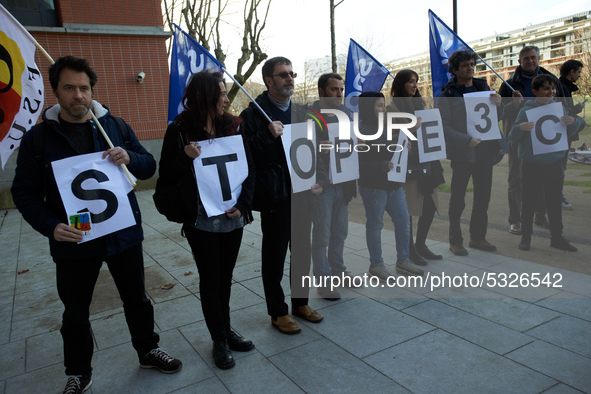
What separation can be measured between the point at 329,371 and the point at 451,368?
76 cm

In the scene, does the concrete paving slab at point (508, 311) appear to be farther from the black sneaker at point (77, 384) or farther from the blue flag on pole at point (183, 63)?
the blue flag on pole at point (183, 63)

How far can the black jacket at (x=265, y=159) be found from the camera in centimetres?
332

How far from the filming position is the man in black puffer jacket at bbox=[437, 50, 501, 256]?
16.3 feet

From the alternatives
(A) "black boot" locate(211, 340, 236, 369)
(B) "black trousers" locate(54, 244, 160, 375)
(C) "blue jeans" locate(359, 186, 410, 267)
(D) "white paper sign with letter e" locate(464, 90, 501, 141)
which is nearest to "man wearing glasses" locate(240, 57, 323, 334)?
(A) "black boot" locate(211, 340, 236, 369)

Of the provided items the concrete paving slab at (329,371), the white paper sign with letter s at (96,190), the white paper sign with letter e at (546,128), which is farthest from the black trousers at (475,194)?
the white paper sign with letter s at (96,190)

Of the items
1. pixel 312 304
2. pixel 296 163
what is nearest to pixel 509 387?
pixel 312 304

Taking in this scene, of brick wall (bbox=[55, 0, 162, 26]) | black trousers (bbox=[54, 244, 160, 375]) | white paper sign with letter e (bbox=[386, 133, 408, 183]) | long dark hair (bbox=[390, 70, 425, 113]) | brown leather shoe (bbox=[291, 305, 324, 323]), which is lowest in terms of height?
brown leather shoe (bbox=[291, 305, 324, 323])

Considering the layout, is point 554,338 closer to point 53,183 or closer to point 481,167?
point 481,167

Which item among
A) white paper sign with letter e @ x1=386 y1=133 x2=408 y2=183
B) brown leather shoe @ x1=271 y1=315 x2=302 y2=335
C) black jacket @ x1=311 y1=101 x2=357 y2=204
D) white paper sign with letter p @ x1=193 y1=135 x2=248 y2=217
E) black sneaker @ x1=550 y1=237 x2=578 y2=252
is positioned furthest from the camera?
black sneaker @ x1=550 y1=237 x2=578 y2=252

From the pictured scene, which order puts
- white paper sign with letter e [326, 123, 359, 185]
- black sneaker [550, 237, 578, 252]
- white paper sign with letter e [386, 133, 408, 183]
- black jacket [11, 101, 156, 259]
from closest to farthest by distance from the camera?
black jacket [11, 101, 156, 259]
white paper sign with letter e [326, 123, 359, 185]
white paper sign with letter e [386, 133, 408, 183]
black sneaker [550, 237, 578, 252]

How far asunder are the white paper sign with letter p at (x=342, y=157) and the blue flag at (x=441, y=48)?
2309 millimetres

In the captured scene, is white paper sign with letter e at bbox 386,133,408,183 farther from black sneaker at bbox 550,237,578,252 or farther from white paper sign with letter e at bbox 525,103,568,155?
black sneaker at bbox 550,237,578,252

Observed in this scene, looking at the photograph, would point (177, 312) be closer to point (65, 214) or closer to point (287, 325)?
point (287, 325)

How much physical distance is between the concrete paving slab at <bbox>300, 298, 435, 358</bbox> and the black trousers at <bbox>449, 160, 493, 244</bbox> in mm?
1852
